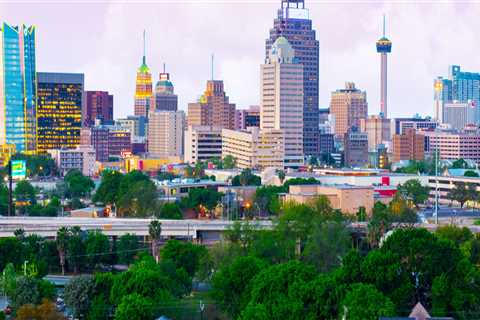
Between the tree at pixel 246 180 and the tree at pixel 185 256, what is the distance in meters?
61.9

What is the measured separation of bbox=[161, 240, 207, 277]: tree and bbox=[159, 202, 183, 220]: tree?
2954 centimetres

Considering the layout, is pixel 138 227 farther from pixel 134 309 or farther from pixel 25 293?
pixel 134 309

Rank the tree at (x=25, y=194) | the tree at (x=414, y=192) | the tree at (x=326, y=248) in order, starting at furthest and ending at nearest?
the tree at (x=25, y=194) → the tree at (x=414, y=192) → the tree at (x=326, y=248)

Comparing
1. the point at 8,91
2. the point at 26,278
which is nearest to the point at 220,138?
the point at 8,91

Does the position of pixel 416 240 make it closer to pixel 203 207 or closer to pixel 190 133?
pixel 203 207

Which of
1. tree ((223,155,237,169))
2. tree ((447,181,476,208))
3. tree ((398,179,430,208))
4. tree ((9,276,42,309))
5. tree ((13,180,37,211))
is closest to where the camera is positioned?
tree ((9,276,42,309))

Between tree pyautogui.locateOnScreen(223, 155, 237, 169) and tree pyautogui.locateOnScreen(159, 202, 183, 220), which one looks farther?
tree pyautogui.locateOnScreen(223, 155, 237, 169)

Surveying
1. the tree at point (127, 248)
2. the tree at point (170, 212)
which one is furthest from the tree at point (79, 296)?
the tree at point (170, 212)

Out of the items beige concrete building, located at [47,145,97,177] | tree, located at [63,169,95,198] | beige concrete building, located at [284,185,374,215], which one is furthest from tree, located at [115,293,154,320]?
beige concrete building, located at [47,145,97,177]

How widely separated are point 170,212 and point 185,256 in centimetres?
3113

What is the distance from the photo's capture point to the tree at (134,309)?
5059 cm

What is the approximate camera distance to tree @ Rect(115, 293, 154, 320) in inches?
1992

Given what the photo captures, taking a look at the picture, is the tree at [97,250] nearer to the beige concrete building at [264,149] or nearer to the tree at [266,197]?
the tree at [266,197]

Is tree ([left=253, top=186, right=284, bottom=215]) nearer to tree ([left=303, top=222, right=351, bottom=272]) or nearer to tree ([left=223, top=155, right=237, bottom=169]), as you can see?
tree ([left=303, top=222, right=351, bottom=272])
